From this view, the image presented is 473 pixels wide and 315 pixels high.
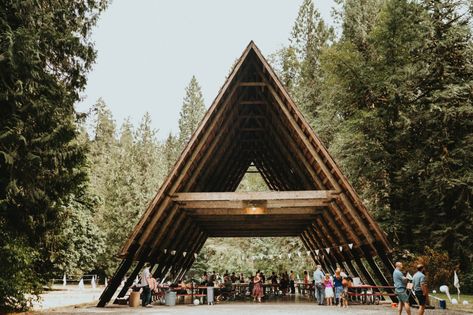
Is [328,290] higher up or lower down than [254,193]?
lower down

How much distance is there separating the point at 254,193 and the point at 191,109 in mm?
46683

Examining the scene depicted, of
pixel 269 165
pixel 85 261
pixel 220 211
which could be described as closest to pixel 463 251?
pixel 269 165

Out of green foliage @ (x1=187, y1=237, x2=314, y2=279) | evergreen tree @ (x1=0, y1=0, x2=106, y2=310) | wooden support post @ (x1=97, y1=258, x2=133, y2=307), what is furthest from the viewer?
green foliage @ (x1=187, y1=237, x2=314, y2=279)

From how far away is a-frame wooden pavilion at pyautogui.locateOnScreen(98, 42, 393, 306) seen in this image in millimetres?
13359

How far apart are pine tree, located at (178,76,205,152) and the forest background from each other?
13288mm

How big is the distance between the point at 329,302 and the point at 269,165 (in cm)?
774

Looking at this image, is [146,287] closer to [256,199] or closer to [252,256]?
[256,199]

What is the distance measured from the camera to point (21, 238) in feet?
36.5

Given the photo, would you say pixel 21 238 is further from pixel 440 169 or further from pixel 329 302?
pixel 440 169

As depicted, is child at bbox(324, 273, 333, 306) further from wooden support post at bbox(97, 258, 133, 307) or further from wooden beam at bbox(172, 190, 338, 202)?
wooden support post at bbox(97, 258, 133, 307)

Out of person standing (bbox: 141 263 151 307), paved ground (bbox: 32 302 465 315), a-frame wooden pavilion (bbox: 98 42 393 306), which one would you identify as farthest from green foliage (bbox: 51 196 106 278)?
paved ground (bbox: 32 302 465 315)

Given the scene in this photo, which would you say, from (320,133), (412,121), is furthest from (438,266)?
(320,133)

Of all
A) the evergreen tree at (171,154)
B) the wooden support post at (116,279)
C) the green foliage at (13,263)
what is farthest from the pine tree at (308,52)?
the evergreen tree at (171,154)

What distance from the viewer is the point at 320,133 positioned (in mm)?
30438
